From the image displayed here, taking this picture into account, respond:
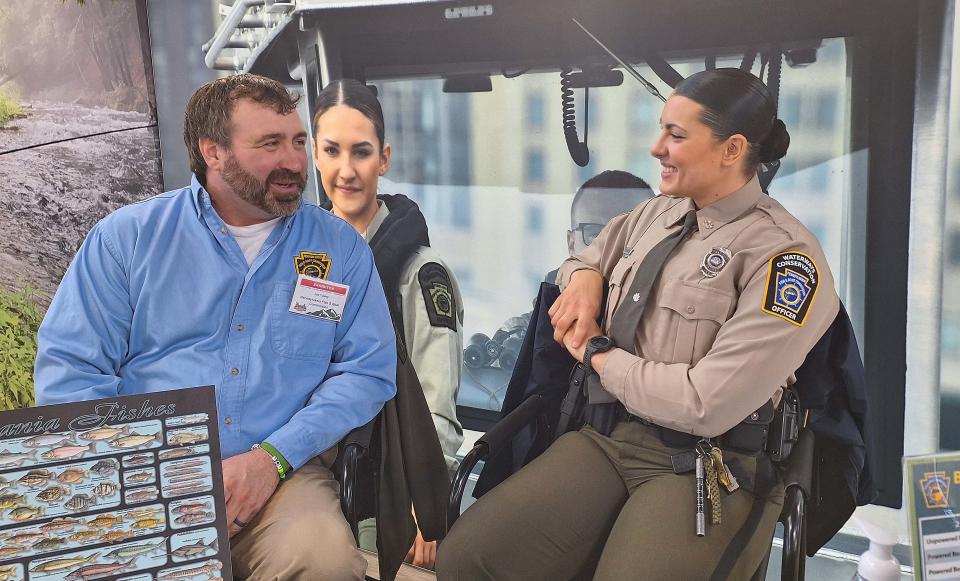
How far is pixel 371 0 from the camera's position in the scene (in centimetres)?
239

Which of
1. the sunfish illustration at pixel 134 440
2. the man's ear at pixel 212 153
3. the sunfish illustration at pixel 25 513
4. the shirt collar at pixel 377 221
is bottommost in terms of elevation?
the sunfish illustration at pixel 25 513

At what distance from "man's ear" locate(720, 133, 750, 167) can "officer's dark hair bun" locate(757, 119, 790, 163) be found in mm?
51

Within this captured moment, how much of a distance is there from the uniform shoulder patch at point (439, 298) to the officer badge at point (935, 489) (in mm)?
1439

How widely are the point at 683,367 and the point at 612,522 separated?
0.40 m

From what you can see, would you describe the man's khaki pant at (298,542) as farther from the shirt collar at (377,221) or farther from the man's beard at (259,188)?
the shirt collar at (377,221)

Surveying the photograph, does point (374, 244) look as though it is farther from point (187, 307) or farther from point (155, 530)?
point (155, 530)

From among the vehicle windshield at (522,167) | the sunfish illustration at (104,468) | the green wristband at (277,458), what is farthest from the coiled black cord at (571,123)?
the sunfish illustration at (104,468)

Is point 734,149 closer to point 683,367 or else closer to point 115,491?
point 683,367

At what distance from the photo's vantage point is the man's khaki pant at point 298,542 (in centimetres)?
169

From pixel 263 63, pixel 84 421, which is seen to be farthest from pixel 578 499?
pixel 263 63

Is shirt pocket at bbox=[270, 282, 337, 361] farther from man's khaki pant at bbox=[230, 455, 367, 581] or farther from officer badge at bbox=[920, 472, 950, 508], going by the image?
officer badge at bbox=[920, 472, 950, 508]

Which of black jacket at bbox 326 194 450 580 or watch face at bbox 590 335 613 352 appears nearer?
watch face at bbox 590 335 613 352

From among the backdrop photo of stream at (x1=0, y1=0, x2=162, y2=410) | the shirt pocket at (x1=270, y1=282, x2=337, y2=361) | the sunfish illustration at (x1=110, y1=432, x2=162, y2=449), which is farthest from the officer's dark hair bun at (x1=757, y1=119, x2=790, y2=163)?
the backdrop photo of stream at (x1=0, y1=0, x2=162, y2=410)

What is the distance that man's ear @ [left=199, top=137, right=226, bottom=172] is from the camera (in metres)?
2.03
